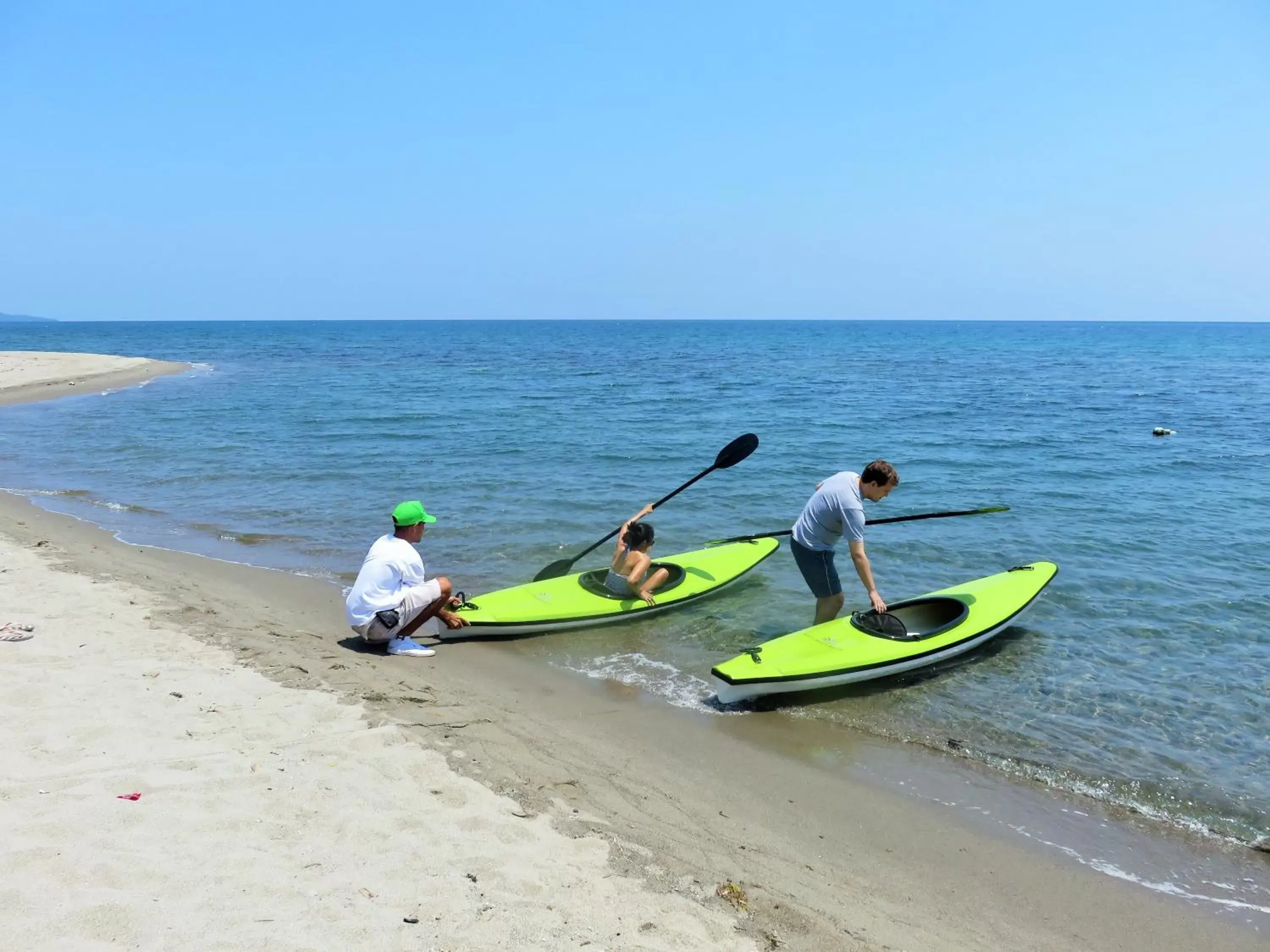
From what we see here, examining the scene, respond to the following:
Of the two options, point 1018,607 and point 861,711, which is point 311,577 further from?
point 1018,607

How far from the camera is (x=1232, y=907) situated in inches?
163

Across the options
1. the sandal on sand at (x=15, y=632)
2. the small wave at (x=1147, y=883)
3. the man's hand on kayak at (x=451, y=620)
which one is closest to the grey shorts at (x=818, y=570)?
the small wave at (x=1147, y=883)

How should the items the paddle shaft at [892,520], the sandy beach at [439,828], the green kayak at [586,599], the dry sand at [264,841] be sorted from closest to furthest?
the dry sand at [264,841], the sandy beach at [439,828], the green kayak at [586,599], the paddle shaft at [892,520]

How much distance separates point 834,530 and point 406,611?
3501 mm

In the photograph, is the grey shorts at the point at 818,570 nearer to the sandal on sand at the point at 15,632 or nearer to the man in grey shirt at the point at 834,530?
the man in grey shirt at the point at 834,530

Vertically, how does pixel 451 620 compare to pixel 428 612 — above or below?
below

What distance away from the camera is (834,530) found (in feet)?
22.6

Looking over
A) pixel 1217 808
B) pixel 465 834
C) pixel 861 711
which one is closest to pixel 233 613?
pixel 465 834

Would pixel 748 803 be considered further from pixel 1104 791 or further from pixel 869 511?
pixel 869 511

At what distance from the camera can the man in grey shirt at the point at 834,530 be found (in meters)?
6.54

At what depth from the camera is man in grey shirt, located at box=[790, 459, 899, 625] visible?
6535 millimetres

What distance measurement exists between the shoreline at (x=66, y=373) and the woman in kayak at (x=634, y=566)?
2377cm

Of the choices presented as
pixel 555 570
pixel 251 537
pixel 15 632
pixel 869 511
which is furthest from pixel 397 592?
pixel 869 511

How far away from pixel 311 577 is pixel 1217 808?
7989mm
